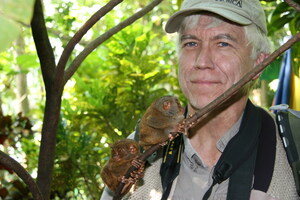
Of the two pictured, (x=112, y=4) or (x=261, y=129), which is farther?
(x=261, y=129)

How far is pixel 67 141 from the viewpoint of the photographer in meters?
3.33

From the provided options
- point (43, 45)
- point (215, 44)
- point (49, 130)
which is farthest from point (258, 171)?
point (43, 45)

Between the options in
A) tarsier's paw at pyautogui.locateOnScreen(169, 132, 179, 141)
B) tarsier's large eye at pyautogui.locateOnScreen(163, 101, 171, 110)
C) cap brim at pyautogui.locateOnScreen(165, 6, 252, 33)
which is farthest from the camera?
cap brim at pyautogui.locateOnScreen(165, 6, 252, 33)

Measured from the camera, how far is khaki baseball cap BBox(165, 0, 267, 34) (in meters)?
1.76

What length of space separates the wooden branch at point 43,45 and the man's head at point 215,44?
2.65 feet

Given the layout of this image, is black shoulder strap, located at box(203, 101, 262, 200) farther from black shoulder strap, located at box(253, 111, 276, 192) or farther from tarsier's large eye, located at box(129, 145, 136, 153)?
tarsier's large eye, located at box(129, 145, 136, 153)

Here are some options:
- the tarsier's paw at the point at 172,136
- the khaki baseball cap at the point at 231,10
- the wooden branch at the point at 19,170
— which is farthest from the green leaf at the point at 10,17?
the khaki baseball cap at the point at 231,10

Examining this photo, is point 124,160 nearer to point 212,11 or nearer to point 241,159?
point 241,159

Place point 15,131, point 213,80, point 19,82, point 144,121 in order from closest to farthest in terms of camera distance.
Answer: point 144,121 → point 213,80 → point 15,131 → point 19,82

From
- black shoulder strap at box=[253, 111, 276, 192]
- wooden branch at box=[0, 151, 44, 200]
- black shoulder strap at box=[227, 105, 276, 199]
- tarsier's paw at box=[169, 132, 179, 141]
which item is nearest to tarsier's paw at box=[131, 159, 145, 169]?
tarsier's paw at box=[169, 132, 179, 141]

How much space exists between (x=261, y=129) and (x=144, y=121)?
23.0 inches

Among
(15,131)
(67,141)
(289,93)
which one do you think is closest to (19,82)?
(15,131)

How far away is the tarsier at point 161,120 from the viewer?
1480 millimetres

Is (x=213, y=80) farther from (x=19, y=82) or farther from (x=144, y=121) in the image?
(x=19, y=82)
